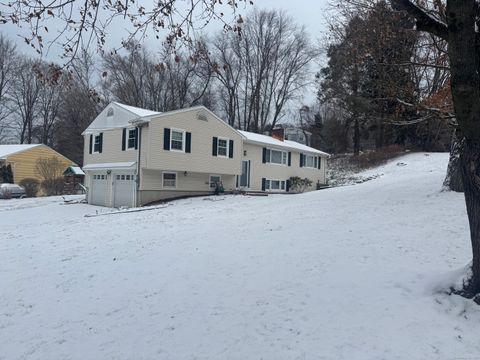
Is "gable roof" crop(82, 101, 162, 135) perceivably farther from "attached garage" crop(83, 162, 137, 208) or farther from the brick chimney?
the brick chimney

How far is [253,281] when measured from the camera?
5879mm

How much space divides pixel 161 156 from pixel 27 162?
Answer: 21.7 meters

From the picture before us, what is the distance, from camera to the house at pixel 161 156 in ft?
65.1

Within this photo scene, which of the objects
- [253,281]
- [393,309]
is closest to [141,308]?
[253,281]

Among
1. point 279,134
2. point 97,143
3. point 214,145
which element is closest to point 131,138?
point 97,143

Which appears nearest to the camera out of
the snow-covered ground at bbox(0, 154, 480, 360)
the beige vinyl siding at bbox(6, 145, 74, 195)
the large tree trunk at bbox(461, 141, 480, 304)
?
the snow-covered ground at bbox(0, 154, 480, 360)

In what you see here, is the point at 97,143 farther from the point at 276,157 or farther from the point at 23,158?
the point at 23,158

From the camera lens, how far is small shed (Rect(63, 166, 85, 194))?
106 ft

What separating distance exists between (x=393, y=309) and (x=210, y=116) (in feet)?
63.2

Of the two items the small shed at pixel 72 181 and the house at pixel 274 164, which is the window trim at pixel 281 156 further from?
the small shed at pixel 72 181

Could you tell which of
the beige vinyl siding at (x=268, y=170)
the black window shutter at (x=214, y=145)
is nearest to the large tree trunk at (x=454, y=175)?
the black window shutter at (x=214, y=145)

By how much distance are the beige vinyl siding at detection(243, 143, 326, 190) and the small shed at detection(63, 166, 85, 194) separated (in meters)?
15.4

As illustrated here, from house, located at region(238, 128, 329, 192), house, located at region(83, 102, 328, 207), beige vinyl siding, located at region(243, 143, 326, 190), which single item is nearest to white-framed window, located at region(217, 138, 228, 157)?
house, located at region(83, 102, 328, 207)

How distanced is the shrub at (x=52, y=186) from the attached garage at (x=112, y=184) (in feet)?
29.5
